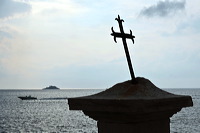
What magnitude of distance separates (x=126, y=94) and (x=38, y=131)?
4530cm

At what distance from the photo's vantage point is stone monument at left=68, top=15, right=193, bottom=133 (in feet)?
9.60

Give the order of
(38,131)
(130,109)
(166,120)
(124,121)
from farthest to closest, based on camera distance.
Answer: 1. (38,131)
2. (166,120)
3. (124,121)
4. (130,109)

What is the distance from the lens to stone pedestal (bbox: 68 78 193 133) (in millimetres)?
2922

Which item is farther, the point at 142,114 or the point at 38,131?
the point at 38,131

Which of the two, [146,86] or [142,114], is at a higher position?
[146,86]

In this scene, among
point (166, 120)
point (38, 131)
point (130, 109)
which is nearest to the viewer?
point (130, 109)

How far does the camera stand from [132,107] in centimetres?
288

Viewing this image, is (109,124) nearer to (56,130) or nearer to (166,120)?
(166,120)

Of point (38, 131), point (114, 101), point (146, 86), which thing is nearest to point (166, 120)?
point (146, 86)

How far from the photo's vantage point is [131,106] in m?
2.89

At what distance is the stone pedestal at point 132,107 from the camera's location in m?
2.92

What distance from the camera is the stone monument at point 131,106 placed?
2926 millimetres

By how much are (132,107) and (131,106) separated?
0.01 metres

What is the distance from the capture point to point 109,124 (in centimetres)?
321
